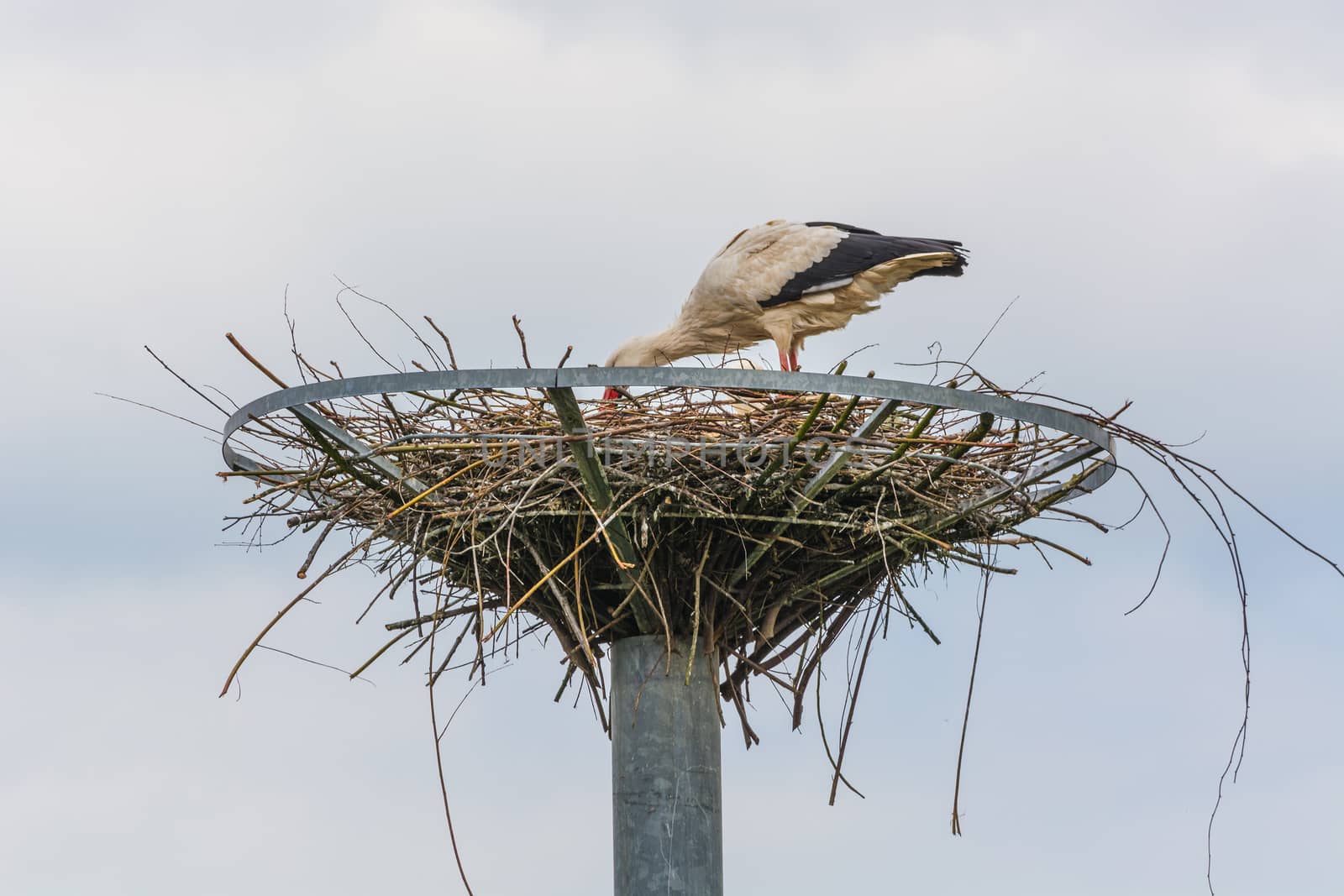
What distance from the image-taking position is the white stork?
27.8ft

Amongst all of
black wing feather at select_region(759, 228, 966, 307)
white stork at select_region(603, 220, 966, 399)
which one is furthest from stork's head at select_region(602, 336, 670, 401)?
black wing feather at select_region(759, 228, 966, 307)

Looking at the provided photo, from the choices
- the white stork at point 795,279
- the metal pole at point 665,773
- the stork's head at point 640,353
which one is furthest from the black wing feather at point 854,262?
the metal pole at point 665,773

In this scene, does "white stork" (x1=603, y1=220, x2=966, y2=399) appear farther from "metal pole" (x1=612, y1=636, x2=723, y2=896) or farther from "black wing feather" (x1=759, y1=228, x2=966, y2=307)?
"metal pole" (x1=612, y1=636, x2=723, y2=896)

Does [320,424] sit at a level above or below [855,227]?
below

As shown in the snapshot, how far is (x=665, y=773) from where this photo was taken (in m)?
6.66

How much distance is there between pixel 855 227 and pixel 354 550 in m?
3.29

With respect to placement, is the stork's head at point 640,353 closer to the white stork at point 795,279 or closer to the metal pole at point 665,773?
the white stork at point 795,279

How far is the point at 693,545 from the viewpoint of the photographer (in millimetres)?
6566

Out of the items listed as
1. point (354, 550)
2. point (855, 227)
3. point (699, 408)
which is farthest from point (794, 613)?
point (855, 227)

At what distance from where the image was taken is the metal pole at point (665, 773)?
658 cm

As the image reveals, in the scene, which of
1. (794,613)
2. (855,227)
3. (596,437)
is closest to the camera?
(596,437)

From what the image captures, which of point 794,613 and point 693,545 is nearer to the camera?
point 693,545

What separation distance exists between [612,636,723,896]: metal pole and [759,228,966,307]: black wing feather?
231 centimetres

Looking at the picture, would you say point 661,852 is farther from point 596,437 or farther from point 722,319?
point 722,319
